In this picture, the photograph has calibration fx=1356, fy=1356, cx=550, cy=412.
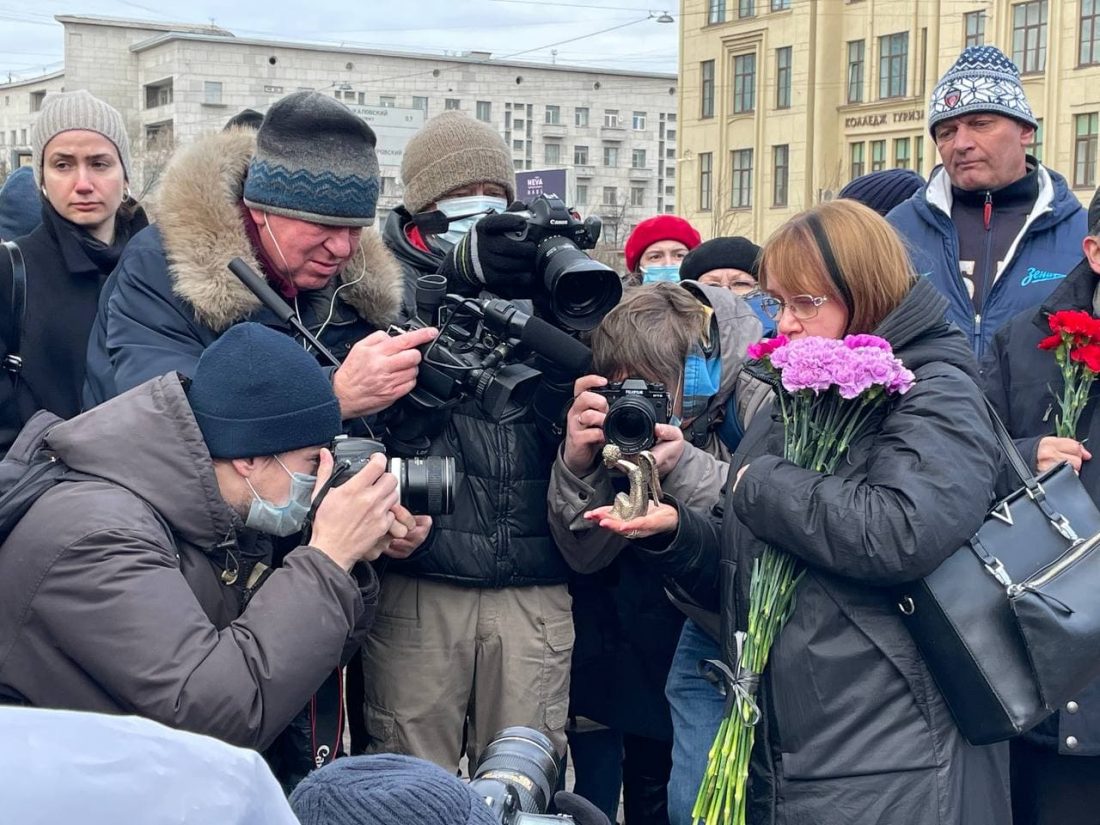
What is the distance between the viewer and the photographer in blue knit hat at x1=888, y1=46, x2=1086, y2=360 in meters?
3.96

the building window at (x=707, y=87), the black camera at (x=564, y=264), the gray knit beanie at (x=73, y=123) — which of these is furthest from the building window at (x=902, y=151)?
the black camera at (x=564, y=264)

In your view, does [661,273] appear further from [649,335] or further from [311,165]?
[311,165]

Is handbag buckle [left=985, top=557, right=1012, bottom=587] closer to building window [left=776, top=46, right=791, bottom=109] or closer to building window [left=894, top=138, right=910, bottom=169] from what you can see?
building window [left=894, top=138, right=910, bottom=169]

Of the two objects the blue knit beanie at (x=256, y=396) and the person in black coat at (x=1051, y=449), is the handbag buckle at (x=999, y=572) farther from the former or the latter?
the blue knit beanie at (x=256, y=396)

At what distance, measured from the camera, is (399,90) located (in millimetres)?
65250

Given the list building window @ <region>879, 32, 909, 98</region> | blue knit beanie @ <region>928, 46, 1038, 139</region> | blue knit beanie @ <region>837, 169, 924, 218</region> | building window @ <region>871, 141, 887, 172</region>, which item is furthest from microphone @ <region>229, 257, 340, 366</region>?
building window @ <region>871, 141, 887, 172</region>

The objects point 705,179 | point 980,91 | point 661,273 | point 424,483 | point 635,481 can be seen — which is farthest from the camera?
point 705,179

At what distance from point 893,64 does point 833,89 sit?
2.06 meters

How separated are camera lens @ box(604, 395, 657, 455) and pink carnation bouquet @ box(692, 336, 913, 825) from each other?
35 cm

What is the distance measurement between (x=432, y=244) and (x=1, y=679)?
5.92ft

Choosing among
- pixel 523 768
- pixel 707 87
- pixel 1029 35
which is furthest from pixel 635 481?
pixel 707 87

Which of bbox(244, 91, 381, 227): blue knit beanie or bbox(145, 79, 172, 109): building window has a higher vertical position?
bbox(145, 79, 172, 109): building window

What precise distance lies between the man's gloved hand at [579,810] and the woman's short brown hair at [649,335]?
1693 mm

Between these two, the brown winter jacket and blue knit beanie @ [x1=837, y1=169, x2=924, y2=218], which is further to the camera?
blue knit beanie @ [x1=837, y1=169, x2=924, y2=218]
